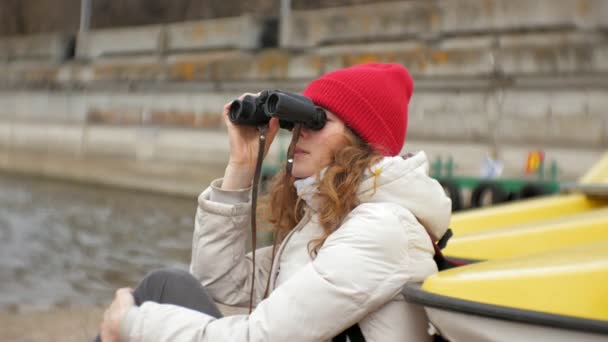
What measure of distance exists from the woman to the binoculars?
49 millimetres

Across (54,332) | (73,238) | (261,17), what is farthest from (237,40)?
(54,332)

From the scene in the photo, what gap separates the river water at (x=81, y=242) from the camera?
18.2 feet

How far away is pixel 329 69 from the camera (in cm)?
1080

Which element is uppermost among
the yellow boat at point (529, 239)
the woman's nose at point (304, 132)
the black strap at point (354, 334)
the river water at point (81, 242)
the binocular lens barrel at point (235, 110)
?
the binocular lens barrel at point (235, 110)

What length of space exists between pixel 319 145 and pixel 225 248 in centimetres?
45

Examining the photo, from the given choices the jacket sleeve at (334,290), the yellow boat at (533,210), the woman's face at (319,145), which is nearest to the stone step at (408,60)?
the yellow boat at (533,210)

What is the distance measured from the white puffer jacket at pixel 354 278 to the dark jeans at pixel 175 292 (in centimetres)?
10

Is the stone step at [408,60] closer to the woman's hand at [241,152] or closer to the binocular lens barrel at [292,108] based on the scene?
the woman's hand at [241,152]

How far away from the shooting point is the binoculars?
1.99 m

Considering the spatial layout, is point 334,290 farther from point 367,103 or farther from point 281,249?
point 367,103

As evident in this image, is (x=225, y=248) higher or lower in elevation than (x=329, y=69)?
higher

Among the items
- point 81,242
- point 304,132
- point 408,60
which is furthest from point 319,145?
point 408,60

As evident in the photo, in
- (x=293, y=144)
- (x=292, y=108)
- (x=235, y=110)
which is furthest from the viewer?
(x=235, y=110)

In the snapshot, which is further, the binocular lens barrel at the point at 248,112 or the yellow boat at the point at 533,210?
the yellow boat at the point at 533,210
